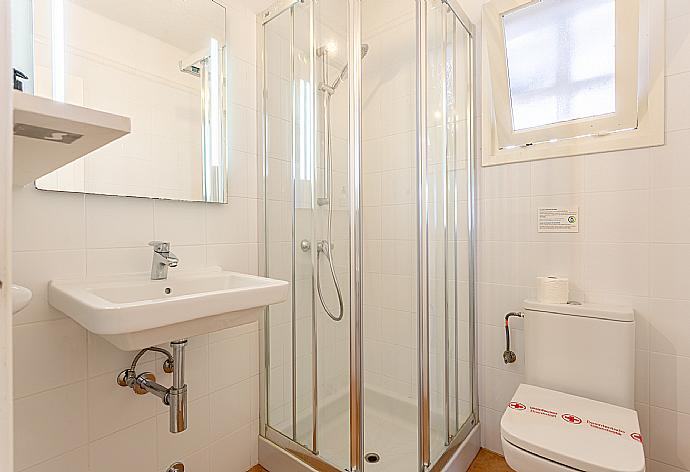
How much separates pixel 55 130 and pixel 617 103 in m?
1.92

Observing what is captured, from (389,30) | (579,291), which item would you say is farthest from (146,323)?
(579,291)

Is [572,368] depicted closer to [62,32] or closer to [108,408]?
[108,408]

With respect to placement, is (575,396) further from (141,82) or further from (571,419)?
(141,82)

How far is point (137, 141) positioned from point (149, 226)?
0.31m

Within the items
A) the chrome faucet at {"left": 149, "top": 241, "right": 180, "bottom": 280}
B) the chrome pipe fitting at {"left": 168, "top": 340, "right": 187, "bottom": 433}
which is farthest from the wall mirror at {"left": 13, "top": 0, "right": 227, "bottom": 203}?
the chrome pipe fitting at {"left": 168, "top": 340, "right": 187, "bottom": 433}

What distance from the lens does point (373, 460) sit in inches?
63.6

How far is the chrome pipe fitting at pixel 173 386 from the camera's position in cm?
117

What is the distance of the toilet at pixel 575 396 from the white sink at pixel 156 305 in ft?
3.14

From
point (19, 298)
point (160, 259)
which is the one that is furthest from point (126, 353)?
point (19, 298)

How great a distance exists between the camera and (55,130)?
0.66 metres

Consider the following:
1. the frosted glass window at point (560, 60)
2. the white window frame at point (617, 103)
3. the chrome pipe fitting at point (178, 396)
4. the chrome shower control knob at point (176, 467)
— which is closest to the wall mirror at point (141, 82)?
the chrome pipe fitting at point (178, 396)

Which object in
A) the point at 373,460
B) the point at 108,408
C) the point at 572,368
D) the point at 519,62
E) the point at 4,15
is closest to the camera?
the point at 4,15

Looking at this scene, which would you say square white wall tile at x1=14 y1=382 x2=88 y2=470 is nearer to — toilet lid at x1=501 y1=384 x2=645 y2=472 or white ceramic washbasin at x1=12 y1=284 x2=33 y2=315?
white ceramic washbasin at x1=12 y1=284 x2=33 y2=315

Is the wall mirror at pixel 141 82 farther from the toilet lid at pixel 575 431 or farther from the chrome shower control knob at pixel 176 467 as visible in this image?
the toilet lid at pixel 575 431
